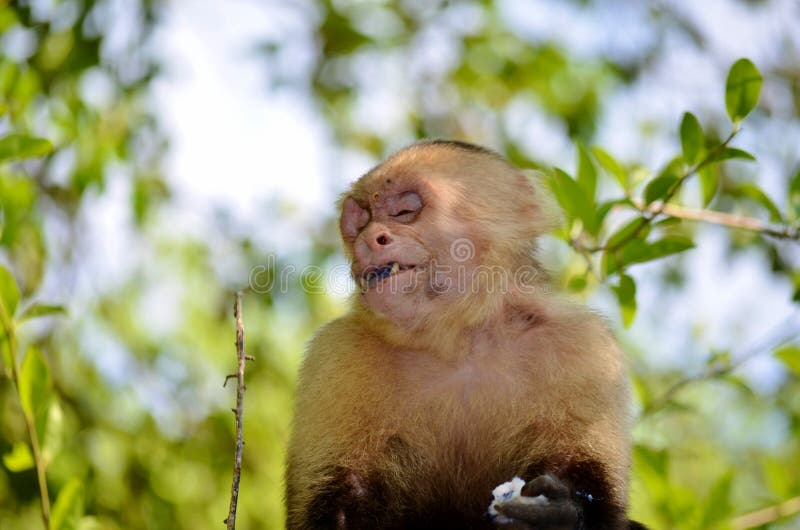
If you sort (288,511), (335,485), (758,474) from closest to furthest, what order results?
(335,485), (288,511), (758,474)

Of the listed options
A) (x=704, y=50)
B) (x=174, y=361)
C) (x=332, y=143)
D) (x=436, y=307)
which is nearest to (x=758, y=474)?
(x=704, y=50)

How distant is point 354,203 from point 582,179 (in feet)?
2.62

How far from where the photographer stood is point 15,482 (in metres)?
4.17

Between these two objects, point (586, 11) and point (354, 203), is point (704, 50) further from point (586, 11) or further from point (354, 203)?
point (354, 203)

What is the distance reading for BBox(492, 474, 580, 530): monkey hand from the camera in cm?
243

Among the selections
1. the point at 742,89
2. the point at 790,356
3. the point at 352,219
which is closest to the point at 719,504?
the point at 790,356

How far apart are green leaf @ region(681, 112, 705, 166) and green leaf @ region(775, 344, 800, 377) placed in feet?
2.94

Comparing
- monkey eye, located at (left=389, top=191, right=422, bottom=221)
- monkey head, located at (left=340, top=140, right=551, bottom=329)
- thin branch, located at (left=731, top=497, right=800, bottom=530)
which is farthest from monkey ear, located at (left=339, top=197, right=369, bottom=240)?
thin branch, located at (left=731, top=497, right=800, bottom=530)

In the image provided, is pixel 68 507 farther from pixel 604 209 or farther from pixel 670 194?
pixel 670 194

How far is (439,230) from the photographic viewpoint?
122 inches

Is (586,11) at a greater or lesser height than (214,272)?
greater

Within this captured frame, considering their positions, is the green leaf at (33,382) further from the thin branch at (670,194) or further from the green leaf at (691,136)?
the green leaf at (691,136)

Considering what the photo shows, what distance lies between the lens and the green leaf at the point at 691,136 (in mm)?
2904

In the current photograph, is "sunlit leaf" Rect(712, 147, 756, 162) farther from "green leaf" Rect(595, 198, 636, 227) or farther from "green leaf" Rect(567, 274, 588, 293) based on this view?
"green leaf" Rect(567, 274, 588, 293)
